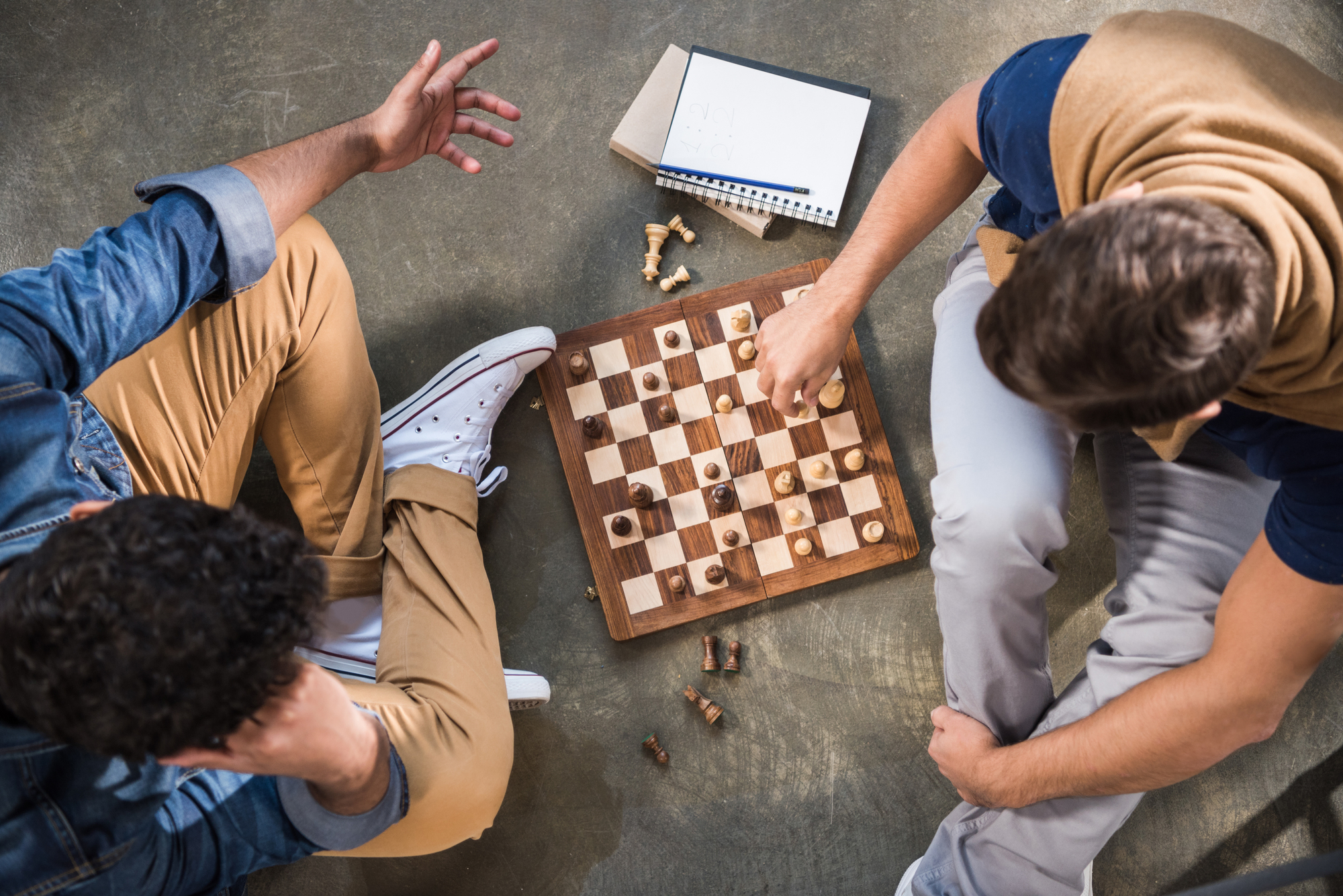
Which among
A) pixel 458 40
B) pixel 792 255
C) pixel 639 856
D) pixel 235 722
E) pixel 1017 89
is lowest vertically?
pixel 639 856

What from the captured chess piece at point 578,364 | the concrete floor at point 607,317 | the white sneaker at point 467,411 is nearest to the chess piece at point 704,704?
the concrete floor at point 607,317

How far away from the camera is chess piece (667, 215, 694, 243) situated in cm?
190

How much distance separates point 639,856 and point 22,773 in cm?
116

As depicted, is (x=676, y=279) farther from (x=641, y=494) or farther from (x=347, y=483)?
(x=347, y=483)

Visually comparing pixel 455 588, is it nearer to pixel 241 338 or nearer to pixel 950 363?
pixel 241 338

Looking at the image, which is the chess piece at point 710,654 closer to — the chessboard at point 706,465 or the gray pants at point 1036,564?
the chessboard at point 706,465

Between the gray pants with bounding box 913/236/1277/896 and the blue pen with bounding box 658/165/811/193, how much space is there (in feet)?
1.57

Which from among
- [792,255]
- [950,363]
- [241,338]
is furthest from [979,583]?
[241,338]

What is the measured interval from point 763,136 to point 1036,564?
3.61 feet

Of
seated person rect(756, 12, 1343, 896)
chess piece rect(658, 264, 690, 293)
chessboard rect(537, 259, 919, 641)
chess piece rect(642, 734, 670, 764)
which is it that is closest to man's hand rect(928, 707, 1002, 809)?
seated person rect(756, 12, 1343, 896)

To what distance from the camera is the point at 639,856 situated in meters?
1.80

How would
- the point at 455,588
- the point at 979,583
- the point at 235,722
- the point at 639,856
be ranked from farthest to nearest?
the point at 639,856, the point at 455,588, the point at 979,583, the point at 235,722

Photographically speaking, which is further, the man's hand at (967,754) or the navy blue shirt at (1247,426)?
the man's hand at (967,754)

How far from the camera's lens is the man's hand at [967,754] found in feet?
4.78
